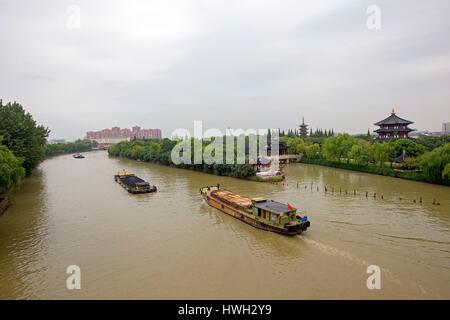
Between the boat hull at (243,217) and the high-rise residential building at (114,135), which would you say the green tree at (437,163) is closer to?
the boat hull at (243,217)

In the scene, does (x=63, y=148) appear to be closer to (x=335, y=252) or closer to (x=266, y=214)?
(x=266, y=214)

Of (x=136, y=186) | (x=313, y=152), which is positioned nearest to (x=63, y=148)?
(x=313, y=152)

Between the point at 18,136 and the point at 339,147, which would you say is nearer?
the point at 18,136

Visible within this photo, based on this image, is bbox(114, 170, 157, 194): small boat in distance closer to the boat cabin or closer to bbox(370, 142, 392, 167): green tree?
the boat cabin

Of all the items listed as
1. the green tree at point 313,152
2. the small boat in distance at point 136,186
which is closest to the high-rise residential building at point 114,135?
the green tree at point 313,152

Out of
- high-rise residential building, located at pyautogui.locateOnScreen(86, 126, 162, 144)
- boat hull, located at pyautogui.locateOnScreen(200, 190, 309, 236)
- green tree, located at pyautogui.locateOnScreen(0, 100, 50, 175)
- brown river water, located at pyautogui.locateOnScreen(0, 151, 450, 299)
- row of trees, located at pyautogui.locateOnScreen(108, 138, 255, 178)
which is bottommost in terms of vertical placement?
brown river water, located at pyautogui.locateOnScreen(0, 151, 450, 299)

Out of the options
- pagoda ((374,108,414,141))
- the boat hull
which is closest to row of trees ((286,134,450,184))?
pagoda ((374,108,414,141))

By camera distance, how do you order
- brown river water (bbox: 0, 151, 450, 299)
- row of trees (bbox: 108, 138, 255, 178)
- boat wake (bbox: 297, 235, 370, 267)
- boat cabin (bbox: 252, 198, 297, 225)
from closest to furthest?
brown river water (bbox: 0, 151, 450, 299)
boat wake (bbox: 297, 235, 370, 267)
boat cabin (bbox: 252, 198, 297, 225)
row of trees (bbox: 108, 138, 255, 178)
